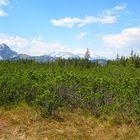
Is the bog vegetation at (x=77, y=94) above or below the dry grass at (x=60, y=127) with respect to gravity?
above

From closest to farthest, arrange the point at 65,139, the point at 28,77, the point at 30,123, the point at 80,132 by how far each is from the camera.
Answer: the point at 65,139 < the point at 80,132 < the point at 30,123 < the point at 28,77

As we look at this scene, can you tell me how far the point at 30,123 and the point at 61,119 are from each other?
1.16 meters

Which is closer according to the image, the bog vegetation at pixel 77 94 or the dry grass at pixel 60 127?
the dry grass at pixel 60 127

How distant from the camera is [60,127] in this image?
10742mm

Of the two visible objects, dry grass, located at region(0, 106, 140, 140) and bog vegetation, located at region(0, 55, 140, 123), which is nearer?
dry grass, located at region(0, 106, 140, 140)

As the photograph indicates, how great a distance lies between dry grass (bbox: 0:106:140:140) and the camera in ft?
31.7

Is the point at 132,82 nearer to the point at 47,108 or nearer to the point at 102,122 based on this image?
the point at 102,122

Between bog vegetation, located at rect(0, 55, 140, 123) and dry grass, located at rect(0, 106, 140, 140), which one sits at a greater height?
bog vegetation, located at rect(0, 55, 140, 123)

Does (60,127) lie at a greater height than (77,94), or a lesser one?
lesser

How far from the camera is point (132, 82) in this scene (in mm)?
12320

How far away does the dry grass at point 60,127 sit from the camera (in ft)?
31.7

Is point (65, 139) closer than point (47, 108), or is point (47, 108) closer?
point (65, 139)

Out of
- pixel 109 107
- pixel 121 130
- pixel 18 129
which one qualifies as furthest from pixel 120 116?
pixel 18 129

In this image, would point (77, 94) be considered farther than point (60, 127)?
Yes
